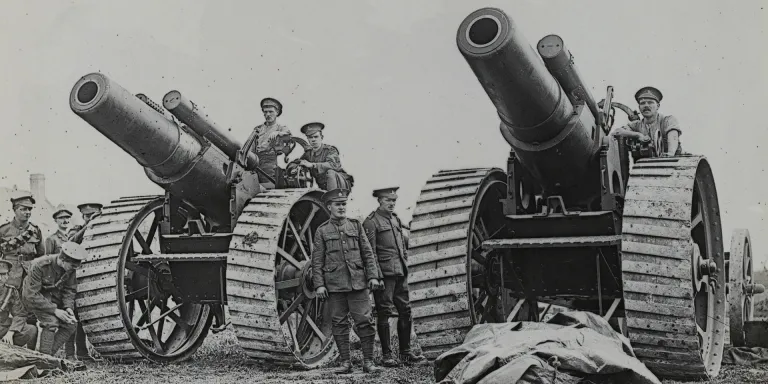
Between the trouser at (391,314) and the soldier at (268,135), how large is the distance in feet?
5.76

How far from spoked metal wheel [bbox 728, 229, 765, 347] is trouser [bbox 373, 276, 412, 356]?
3.00m

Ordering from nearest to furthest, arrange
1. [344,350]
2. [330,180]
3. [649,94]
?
[344,350], [649,94], [330,180]

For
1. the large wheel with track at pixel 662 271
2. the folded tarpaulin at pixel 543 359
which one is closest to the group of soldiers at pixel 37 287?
the folded tarpaulin at pixel 543 359

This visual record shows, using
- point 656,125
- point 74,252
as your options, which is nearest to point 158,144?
point 74,252

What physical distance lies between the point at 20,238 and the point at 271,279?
11.3 ft

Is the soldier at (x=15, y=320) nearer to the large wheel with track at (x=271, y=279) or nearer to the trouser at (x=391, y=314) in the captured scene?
the large wheel with track at (x=271, y=279)

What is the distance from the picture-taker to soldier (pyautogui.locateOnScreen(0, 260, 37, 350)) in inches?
328

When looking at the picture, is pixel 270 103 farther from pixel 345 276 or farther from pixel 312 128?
pixel 345 276

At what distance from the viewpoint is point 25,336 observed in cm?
838

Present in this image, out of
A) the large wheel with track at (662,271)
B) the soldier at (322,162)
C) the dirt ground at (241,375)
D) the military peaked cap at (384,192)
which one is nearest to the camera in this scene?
the large wheel with track at (662,271)

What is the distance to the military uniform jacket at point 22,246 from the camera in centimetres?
890

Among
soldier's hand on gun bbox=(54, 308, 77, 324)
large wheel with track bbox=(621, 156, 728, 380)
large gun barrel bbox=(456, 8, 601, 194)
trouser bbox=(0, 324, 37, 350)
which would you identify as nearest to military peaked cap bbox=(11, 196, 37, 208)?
trouser bbox=(0, 324, 37, 350)

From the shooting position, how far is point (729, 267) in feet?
25.0

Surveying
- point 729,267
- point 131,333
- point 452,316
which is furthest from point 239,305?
point 729,267
